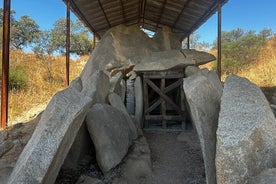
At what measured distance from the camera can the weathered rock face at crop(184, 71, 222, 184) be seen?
330 cm

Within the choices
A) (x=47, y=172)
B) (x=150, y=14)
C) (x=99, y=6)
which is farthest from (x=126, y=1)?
(x=47, y=172)

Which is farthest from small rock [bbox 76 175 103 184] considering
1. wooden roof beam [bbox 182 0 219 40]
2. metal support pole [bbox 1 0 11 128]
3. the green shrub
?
wooden roof beam [bbox 182 0 219 40]

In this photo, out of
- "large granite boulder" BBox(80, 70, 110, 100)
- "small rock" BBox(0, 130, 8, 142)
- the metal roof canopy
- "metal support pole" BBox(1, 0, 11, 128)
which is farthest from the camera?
the metal roof canopy

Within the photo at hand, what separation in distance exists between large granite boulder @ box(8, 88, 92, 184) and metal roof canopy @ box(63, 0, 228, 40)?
25.1 ft

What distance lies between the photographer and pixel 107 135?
4797 mm

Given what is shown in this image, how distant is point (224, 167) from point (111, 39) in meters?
10.4

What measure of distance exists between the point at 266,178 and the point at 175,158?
333cm

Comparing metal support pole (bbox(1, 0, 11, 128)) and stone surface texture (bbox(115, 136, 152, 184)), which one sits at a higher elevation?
metal support pole (bbox(1, 0, 11, 128))

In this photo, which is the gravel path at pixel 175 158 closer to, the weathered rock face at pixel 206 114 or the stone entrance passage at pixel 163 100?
the stone entrance passage at pixel 163 100

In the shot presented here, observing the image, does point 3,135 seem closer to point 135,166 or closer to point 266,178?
point 135,166

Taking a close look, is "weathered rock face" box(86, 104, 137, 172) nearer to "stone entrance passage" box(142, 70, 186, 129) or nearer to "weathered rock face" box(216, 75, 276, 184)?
"weathered rock face" box(216, 75, 276, 184)

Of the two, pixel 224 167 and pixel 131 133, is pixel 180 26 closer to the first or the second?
pixel 131 133

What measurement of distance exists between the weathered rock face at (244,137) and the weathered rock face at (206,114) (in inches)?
14.0

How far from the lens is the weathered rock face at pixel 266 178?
2536 millimetres
